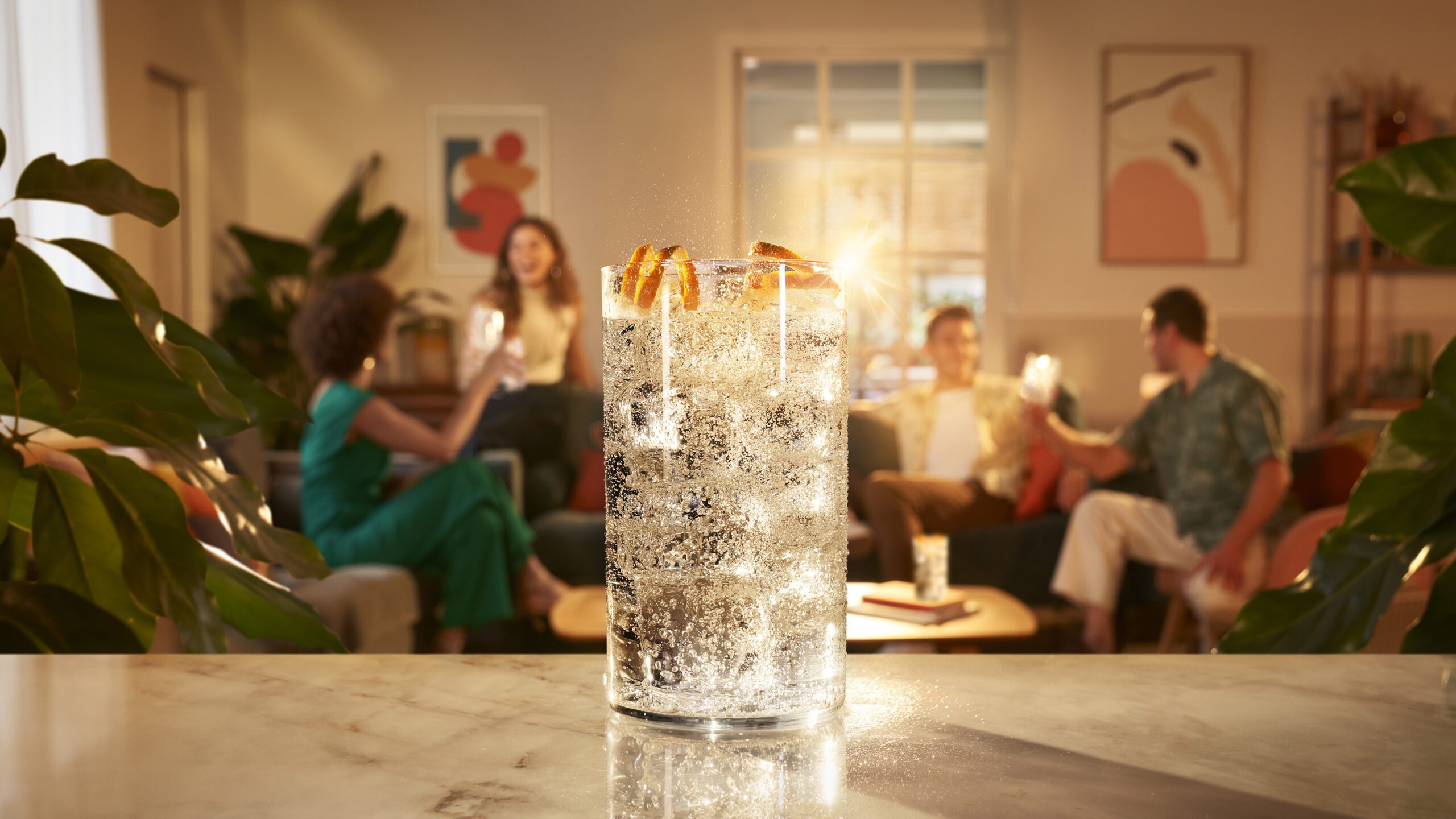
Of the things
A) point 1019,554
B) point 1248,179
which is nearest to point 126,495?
point 1019,554

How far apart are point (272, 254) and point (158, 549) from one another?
5.10 metres

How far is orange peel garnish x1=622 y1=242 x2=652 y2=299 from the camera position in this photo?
1.43 ft

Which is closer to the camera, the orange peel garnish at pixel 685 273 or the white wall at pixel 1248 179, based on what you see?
the orange peel garnish at pixel 685 273

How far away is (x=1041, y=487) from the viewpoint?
3.91 m

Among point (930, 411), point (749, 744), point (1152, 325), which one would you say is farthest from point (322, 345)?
point (749, 744)

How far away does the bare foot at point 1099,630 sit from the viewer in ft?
10.7

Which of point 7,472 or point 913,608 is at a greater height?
point 7,472

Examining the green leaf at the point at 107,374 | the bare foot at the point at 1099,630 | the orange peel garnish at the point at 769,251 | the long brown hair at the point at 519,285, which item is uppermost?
the long brown hair at the point at 519,285

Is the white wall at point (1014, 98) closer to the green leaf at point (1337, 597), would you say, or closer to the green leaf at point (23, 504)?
the green leaf at point (23, 504)

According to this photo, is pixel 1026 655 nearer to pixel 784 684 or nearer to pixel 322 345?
pixel 784 684

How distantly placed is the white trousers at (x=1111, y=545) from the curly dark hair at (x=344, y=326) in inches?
80.5

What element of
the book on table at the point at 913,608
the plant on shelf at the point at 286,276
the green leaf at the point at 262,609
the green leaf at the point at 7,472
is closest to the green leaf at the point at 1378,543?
the green leaf at the point at 262,609

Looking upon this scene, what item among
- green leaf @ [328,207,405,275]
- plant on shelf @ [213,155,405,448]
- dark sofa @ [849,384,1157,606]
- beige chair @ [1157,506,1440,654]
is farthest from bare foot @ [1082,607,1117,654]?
green leaf @ [328,207,405,275]

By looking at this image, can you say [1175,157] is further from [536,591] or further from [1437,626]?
[1437,626]
